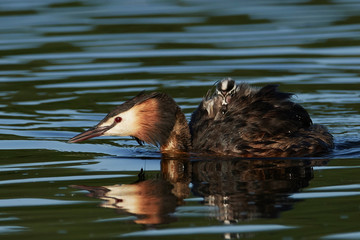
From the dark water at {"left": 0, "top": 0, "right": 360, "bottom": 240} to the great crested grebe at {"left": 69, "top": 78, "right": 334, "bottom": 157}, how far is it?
268mm

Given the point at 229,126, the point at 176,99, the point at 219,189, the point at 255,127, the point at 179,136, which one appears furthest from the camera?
the point at 176,99

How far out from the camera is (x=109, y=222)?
7422 millimetres

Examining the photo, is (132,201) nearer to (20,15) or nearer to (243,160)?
(243,160)

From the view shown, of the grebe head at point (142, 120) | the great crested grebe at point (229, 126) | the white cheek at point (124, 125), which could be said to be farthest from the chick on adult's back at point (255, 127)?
the white cheek at point (124, 125)

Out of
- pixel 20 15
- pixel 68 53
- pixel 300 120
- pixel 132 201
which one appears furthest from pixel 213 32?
pixel 132 201

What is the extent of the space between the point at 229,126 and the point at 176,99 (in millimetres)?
3608

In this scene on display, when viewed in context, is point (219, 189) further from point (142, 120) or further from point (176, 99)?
point (176, 99)

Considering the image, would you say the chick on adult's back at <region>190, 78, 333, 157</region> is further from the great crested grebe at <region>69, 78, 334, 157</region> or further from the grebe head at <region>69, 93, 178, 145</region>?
the grebe head at <region>69, 93, 178, 145</region>

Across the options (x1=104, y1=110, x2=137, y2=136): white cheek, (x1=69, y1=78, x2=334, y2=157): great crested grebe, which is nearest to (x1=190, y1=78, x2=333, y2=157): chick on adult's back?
Answer: (x1=69, y1=78, x2=334, y2=157): great crested grebe

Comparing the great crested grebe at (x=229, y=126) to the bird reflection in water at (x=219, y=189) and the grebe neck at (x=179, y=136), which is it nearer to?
the grebe neck at (x=179, y=136)

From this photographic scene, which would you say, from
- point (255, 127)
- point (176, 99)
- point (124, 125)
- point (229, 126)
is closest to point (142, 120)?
point (124, 125)

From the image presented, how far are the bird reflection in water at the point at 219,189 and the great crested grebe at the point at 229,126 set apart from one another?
0.29m

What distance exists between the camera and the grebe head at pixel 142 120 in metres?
10.3

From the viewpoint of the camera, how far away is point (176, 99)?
13875mm
